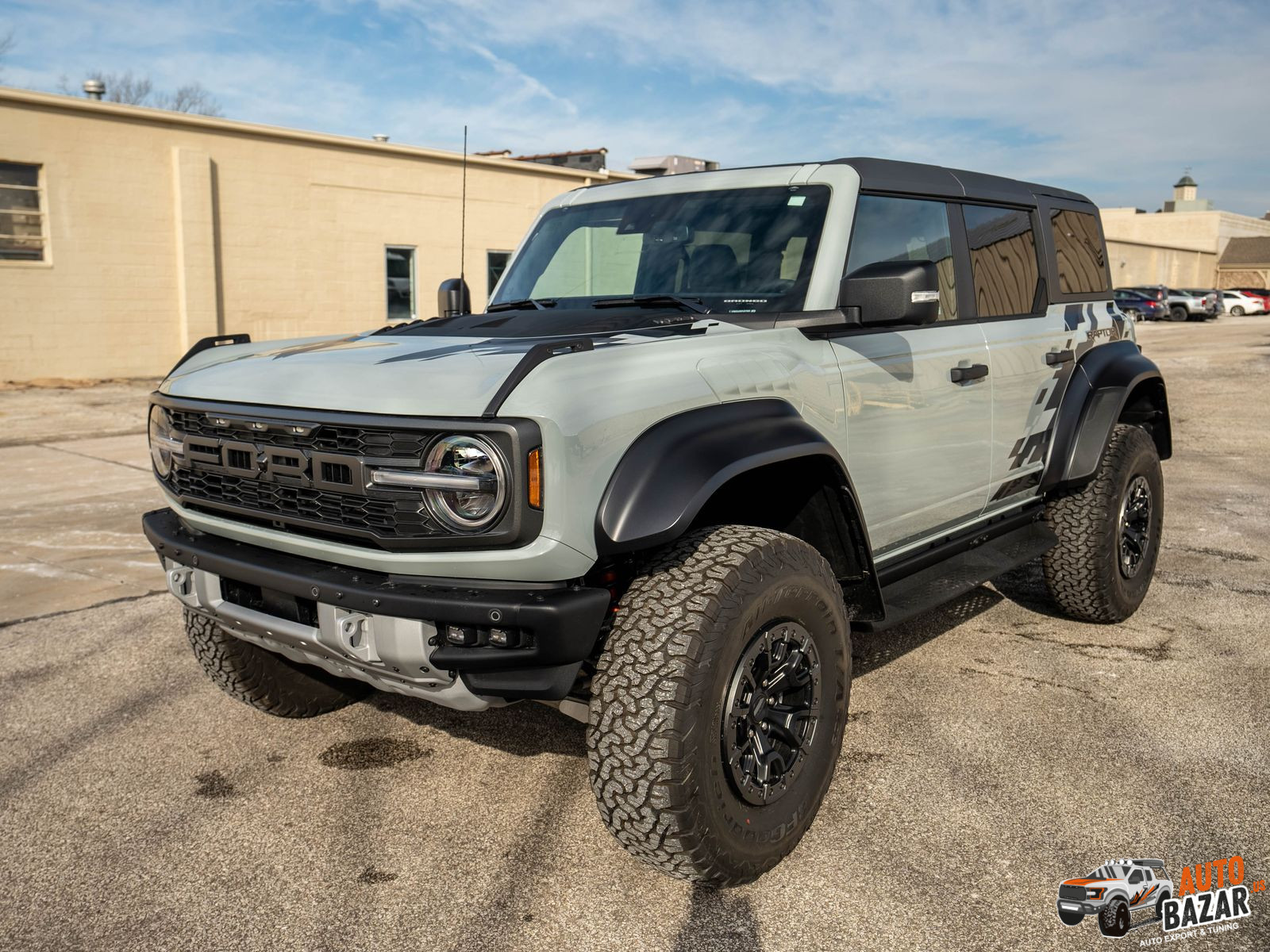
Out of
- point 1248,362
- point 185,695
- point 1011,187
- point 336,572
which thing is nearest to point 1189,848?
point 336,572

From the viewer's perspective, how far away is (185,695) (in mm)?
4188

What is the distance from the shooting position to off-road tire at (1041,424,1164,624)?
15.5 ft

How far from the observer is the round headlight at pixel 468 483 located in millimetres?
2432

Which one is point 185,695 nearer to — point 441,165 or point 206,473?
point 206,473

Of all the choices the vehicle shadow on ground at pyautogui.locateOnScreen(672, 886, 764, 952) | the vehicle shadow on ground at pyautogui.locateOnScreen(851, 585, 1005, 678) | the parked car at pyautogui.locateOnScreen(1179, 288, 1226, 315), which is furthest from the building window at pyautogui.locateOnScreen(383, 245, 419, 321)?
the parked car at pyautogui.locateOnScreen(1179, 288, 1226, 315)

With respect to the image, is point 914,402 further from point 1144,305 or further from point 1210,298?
point 1210,298

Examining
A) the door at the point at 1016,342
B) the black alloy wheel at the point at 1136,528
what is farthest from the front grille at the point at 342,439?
the black alloy wheel at the point at 1136,528

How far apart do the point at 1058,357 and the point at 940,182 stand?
1.05 m

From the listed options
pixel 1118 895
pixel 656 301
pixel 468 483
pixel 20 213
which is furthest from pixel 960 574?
pixel 20 213

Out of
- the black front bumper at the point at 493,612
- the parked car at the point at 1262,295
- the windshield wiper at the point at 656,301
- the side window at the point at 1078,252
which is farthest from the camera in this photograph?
the parked car at the point at 1262,295

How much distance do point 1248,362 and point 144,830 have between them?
19.8m

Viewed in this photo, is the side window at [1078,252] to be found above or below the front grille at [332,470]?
above

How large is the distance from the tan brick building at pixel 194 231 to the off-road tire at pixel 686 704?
706 inches

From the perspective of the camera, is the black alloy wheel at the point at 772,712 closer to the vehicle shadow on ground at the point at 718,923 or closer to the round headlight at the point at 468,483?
the vehicle shadow on ground at the point at 718,923
